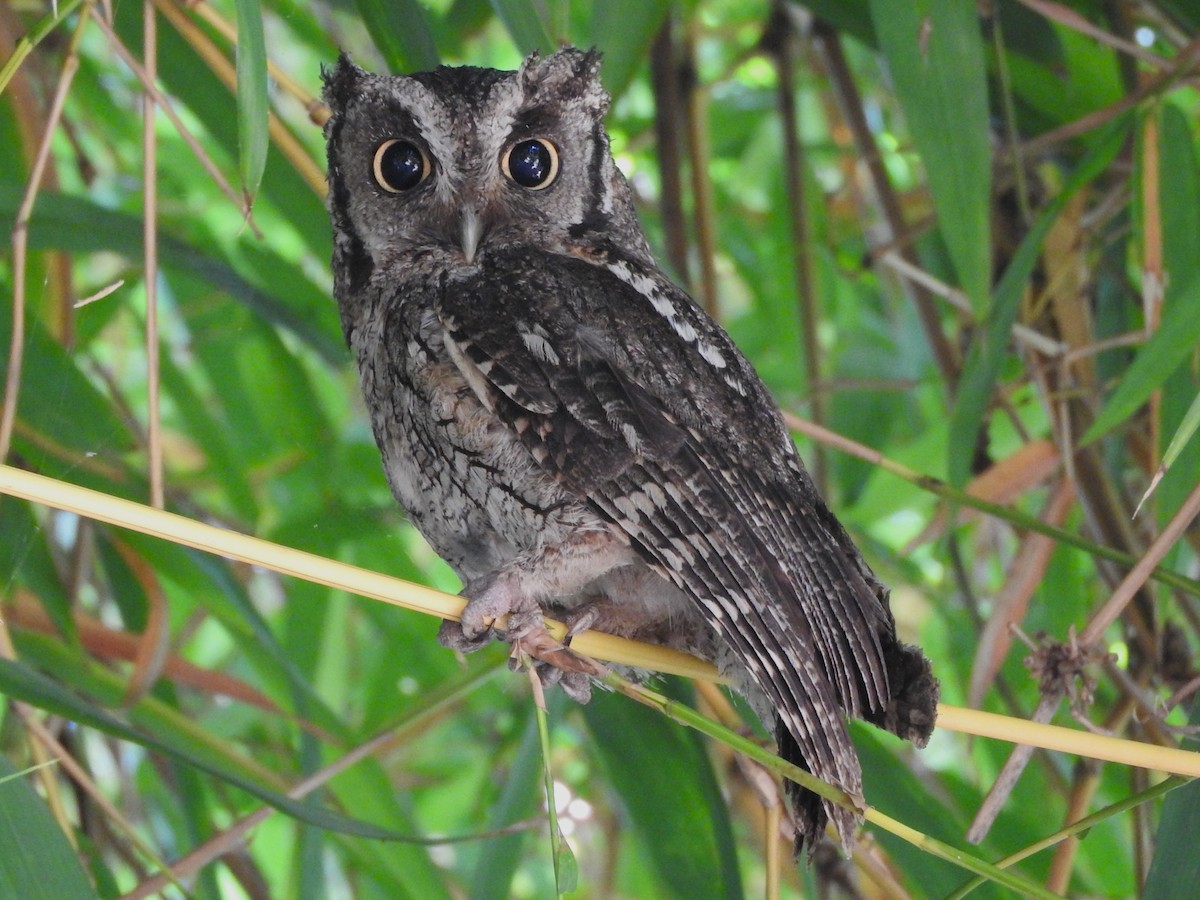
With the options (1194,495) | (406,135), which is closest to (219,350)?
(406,135)

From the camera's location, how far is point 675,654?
3.67 ft

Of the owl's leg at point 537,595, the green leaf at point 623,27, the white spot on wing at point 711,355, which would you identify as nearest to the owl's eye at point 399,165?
the green leaf at point 623,27

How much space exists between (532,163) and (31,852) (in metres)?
0.85

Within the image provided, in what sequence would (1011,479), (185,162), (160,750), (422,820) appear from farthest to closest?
(422,820) < (185,162) < (1011,479) < (160,750)

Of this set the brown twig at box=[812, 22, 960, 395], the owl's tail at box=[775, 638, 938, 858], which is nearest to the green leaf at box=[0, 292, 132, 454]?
the owl's tail at box=[775, 638, 938, 858]

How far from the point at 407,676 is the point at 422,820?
2.17 feet

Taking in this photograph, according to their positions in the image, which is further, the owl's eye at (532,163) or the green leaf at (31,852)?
the owl's eye at (532,163)

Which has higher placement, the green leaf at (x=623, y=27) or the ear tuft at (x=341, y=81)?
the ear tuft at (x=341, y=81)

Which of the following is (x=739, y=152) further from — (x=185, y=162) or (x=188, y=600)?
(x=188, y=600)

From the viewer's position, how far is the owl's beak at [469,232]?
1.33 metres

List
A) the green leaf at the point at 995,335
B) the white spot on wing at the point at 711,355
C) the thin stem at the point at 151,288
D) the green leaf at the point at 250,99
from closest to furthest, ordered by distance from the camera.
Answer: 1. the green leaf at the point at 250,99
2. the thin stem at the point at 151,288
3. the white spot on wing at the point at 711,355
4. the green leaf at the point at 995,335

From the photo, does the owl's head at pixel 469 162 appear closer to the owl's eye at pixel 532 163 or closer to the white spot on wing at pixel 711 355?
the owl's eye at pixel 532 163

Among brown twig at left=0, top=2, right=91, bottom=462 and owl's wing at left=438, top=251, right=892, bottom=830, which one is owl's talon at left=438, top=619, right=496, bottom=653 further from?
brown twig at left=0, top=2, right=91, bottom=462

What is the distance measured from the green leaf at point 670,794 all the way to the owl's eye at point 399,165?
0.63 metres
